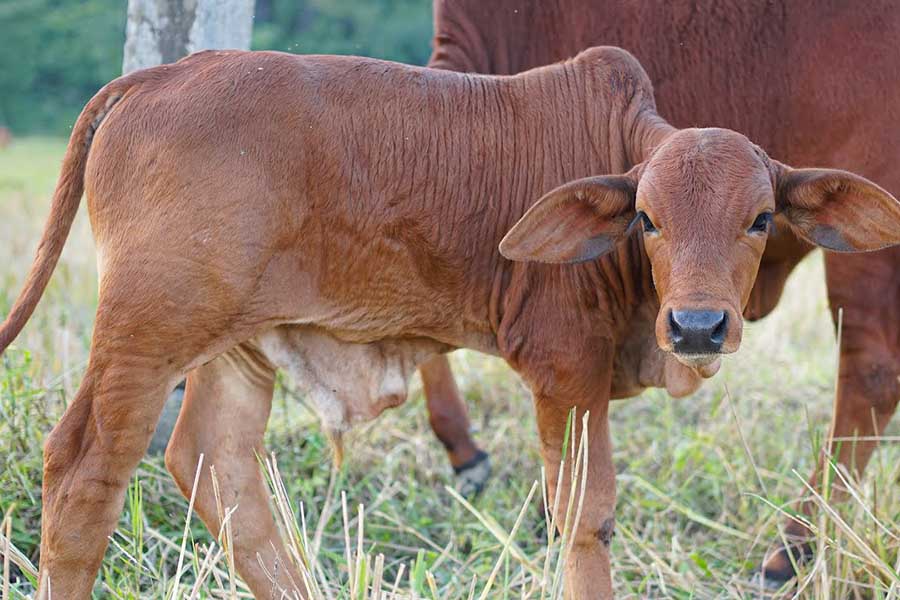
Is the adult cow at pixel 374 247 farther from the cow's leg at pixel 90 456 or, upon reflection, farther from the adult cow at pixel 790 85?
the adult cow at pixel 790 85

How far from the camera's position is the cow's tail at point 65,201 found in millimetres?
3330

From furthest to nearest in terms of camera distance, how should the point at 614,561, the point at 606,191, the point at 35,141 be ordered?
the point at 35,141, the point at 614,561, the point at 606,191

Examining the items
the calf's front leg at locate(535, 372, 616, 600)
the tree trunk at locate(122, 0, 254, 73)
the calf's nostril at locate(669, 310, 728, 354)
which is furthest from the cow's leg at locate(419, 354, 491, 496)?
the calf's nostril at locate(669, 310, 728, 354)

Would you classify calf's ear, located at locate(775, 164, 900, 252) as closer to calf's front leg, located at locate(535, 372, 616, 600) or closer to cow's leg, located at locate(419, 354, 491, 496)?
calf's front leg, located at locate(535, 372, 616, 600)

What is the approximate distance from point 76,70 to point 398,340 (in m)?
22.4

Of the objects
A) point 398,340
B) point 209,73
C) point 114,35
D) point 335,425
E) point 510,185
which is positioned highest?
point 209,73

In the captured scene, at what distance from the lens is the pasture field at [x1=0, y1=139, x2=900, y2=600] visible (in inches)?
142

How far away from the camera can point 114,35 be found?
23359mm

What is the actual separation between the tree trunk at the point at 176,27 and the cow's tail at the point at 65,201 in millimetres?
932

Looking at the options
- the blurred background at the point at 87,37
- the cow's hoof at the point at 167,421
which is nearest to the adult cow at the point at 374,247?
the cow's hoof at the point at 167,421

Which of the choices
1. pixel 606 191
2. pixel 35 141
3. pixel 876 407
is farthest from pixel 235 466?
pixel 35 141

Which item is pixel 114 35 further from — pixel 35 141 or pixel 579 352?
pixel 579 352

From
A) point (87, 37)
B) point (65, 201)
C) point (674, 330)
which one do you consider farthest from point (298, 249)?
point (87, 37)

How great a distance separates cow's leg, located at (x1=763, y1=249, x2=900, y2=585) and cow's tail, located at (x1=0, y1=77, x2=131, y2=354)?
253cm
